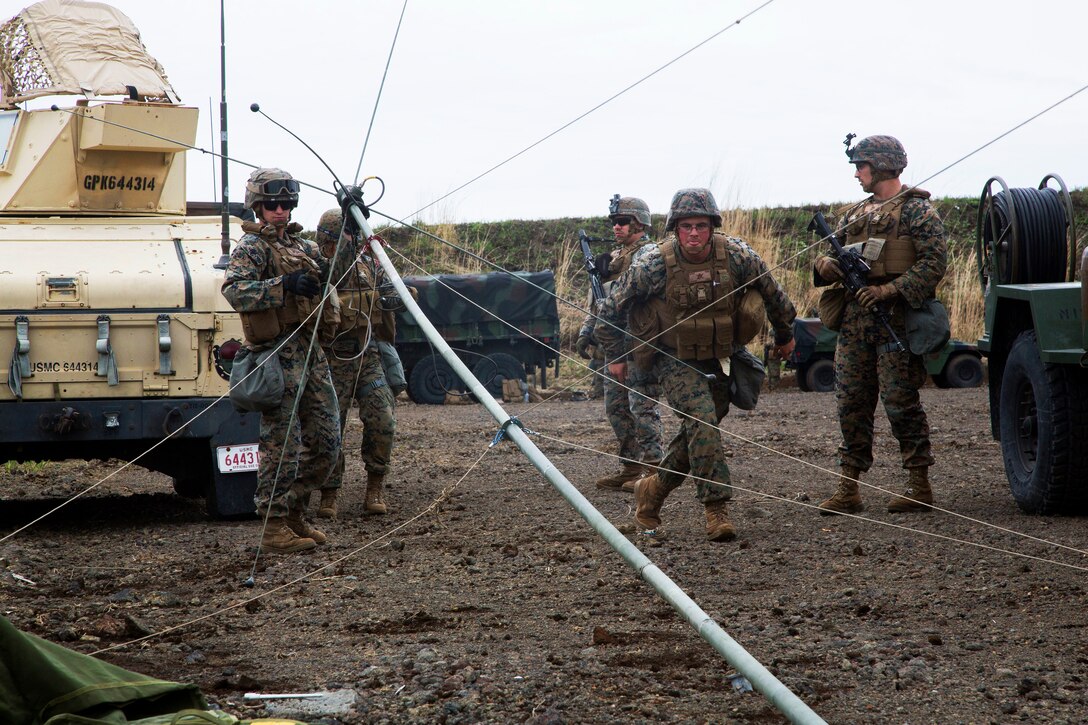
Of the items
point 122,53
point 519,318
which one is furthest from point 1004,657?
point 519,318

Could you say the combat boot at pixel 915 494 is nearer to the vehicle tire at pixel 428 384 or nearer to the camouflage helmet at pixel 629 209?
the camouflage helmet at pixel 629 209

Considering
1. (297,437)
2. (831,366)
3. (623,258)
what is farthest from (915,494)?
(831,366)

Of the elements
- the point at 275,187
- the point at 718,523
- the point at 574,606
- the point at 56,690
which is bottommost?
the point at 574,606

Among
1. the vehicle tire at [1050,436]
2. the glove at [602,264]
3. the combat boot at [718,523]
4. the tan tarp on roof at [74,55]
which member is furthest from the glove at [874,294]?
the tan tarp on roof at [74,55]

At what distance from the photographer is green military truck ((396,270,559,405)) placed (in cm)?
1775

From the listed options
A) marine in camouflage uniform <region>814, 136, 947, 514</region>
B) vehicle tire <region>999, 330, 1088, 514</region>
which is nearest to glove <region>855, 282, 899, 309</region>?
marine in camouflage uniform <region>814, 136, 947, 514</region>

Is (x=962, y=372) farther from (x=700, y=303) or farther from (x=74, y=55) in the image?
(x=74, y=55)

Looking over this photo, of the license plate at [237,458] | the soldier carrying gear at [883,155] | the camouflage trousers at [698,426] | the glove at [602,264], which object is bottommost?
the license plate at [237,458]

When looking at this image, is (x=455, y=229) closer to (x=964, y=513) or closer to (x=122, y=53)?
(x=122, y=53)

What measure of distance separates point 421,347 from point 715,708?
47.5ft

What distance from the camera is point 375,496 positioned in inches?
324

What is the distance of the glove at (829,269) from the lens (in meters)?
7.44

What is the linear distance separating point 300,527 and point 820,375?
462 inches

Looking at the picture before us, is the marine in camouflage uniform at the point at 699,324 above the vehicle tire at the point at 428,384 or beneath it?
above
